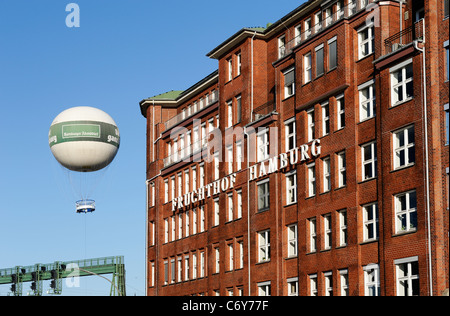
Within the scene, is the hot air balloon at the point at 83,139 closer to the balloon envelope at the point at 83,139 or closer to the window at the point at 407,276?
the balloon envelope at the point at 83,139

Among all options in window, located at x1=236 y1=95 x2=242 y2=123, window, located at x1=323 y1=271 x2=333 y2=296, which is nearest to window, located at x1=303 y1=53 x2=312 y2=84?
window, located at x1=236 y1=95 x2=242 y2=123

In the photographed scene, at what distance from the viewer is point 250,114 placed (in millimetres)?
67000

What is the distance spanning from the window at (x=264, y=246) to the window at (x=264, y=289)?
5.33ft

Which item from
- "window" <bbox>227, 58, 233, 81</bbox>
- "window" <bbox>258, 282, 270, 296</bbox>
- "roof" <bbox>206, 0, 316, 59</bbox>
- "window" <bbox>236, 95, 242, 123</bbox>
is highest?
"roof" <bbox>206, 0, 316, 59</bbox>

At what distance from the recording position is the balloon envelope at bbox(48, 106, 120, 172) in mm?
68375

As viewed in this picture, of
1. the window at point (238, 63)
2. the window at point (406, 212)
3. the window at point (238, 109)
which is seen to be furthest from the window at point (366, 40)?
the window at point (238, 63)

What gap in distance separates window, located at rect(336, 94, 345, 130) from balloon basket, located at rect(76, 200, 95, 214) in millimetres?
30872

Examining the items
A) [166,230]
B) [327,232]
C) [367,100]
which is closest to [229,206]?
[166,230]

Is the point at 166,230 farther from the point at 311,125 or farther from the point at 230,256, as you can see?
the point at 311,125

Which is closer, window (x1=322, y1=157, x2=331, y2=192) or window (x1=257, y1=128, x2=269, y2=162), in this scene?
window (x1=322, y1=157, x2=331, y2=192)

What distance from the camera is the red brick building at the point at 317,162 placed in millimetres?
47562

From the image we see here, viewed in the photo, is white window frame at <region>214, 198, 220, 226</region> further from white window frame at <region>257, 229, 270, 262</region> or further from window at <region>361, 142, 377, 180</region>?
window at <region>361, 142, 377, 180</region>

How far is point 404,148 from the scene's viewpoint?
1927 inches
